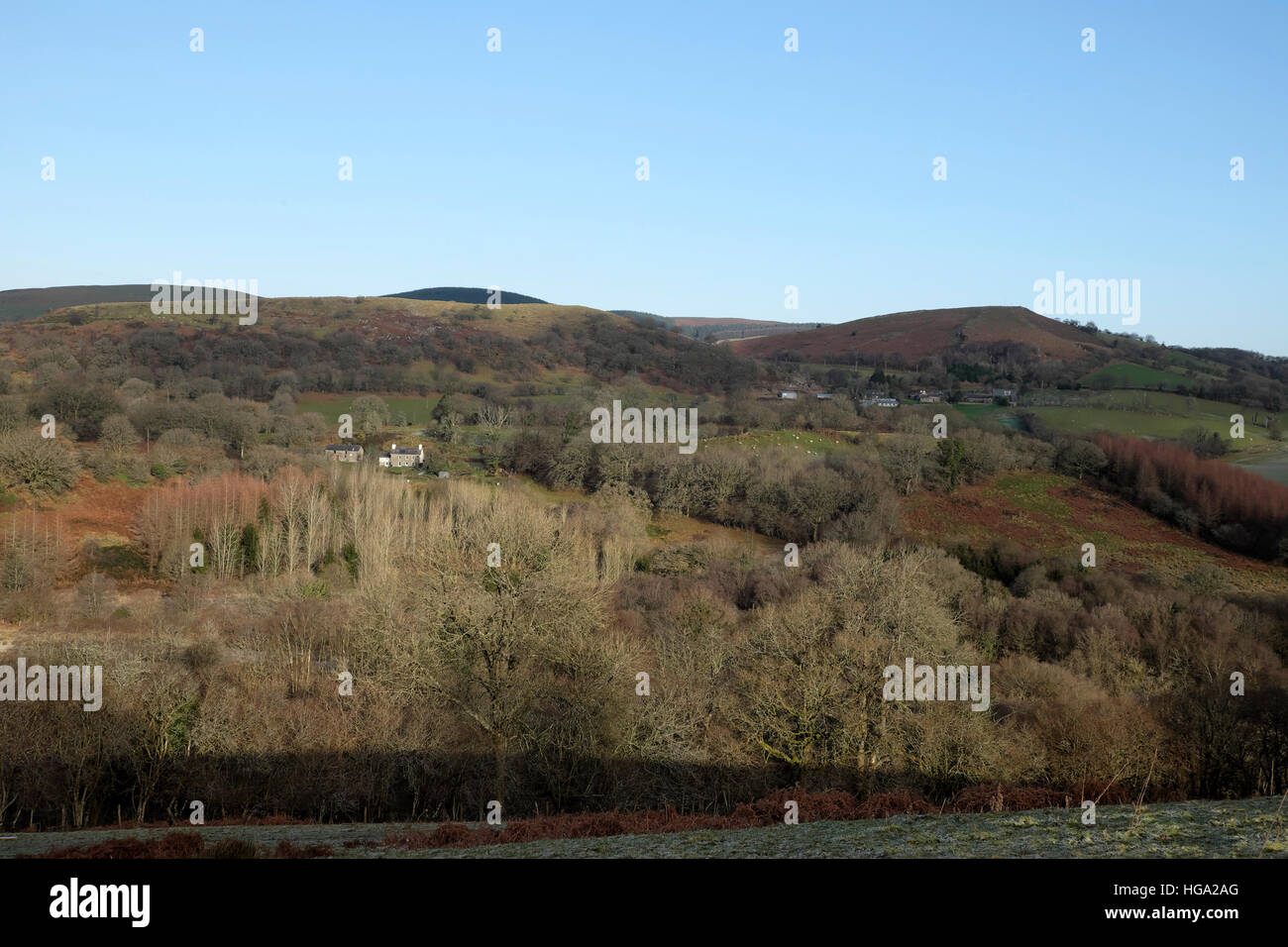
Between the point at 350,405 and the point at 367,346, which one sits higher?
the point at 367,346

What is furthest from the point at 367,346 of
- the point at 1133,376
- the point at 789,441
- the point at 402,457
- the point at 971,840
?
the point at 971,840

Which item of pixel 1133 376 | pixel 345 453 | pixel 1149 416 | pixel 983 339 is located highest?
pixel 983 339

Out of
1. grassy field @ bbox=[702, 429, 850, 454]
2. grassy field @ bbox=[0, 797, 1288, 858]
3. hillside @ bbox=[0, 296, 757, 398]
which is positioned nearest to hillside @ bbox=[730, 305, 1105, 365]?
hillside @ bbox=[0, 296, 757, 398]

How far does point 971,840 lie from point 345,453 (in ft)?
280

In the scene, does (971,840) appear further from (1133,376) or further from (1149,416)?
(1133,376)

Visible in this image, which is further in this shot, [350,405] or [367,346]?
[367,346]

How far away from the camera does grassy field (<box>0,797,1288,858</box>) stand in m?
9.41

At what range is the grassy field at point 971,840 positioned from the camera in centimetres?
941

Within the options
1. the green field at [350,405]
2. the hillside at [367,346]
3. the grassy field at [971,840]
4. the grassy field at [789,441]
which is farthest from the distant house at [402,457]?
the grassy field at [971,840]

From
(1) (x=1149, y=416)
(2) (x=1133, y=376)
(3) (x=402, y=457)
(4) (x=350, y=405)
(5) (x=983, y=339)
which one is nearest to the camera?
(3) (x=402, y=457)

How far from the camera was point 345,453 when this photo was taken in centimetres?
8881

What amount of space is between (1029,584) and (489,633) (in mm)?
48157

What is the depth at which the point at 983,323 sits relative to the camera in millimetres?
188250

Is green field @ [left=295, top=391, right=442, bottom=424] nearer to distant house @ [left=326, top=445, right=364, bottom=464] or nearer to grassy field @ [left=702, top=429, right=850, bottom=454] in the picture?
distant house @ [left=326, top=445, right=364, bottom=464]
